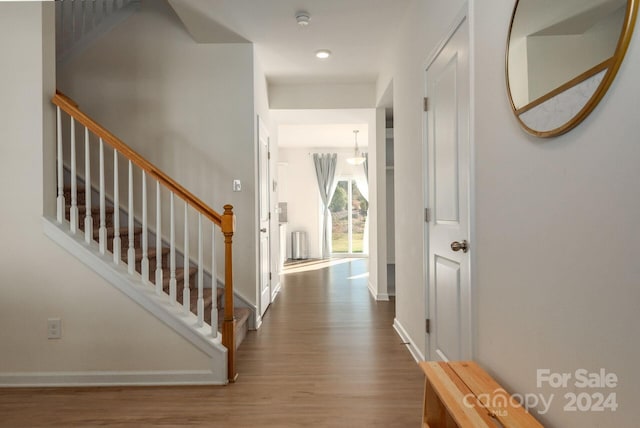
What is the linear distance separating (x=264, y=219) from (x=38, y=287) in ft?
7.52

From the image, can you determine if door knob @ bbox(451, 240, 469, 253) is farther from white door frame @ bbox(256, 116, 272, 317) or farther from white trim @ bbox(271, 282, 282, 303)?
white trim @ bbox(271, 282, 282, 303)

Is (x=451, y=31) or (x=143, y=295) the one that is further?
(x=143, y=295)

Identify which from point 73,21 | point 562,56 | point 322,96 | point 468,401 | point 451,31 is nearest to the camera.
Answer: point 562,56

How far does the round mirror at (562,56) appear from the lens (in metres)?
0.97

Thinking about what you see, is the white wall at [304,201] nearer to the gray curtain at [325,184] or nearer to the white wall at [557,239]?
the gray curtain at [325,184]

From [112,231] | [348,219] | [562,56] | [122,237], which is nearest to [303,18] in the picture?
[112,231]

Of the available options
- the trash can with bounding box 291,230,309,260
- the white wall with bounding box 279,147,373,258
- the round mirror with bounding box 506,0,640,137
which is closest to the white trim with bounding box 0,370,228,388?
the round mirror with bounding box 506,0,640,137

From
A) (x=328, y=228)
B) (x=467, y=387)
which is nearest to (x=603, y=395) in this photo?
(x=467, y=387)

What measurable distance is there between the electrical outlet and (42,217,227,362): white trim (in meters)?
0.42

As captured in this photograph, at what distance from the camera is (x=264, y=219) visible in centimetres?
446

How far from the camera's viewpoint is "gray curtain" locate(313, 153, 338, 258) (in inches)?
374

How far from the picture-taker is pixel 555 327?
124 cm

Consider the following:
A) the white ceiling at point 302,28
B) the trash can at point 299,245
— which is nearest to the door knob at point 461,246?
the white ceiling at point 302,28

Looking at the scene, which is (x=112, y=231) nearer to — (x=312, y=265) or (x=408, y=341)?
(x=408, y=341)
